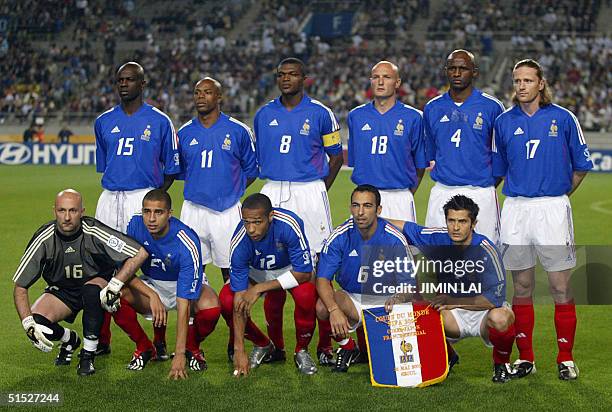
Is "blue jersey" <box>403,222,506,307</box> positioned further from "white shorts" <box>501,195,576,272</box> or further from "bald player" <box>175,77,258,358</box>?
"bald player" <box>175,77,258,358</box>

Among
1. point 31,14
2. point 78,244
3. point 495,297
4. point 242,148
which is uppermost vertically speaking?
point 31,14

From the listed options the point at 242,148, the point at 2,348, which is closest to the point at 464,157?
the point at 242,148

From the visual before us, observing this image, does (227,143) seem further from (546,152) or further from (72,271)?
(546,152)

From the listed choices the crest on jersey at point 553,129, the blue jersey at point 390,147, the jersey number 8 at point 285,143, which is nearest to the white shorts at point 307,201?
the jersey number 8 at point 285,143

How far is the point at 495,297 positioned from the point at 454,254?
1.53 ft

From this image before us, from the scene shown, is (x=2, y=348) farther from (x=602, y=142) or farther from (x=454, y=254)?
(x=602, y=142)

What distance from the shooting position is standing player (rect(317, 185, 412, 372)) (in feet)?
19.6

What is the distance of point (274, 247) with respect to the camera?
6.30m

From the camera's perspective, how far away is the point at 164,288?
6.48 m

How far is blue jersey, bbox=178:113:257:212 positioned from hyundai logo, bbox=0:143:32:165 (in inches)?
701

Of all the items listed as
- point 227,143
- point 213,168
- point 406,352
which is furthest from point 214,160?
point 406,352

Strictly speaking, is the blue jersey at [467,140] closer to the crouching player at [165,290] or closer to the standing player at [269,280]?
the standing player at [269,280]

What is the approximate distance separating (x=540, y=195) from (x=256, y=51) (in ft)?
91.7

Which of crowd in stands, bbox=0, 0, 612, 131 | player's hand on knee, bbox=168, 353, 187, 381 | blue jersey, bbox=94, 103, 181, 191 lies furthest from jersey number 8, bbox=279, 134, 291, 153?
crowd in stands, bbox=0, 0, 612, 131
